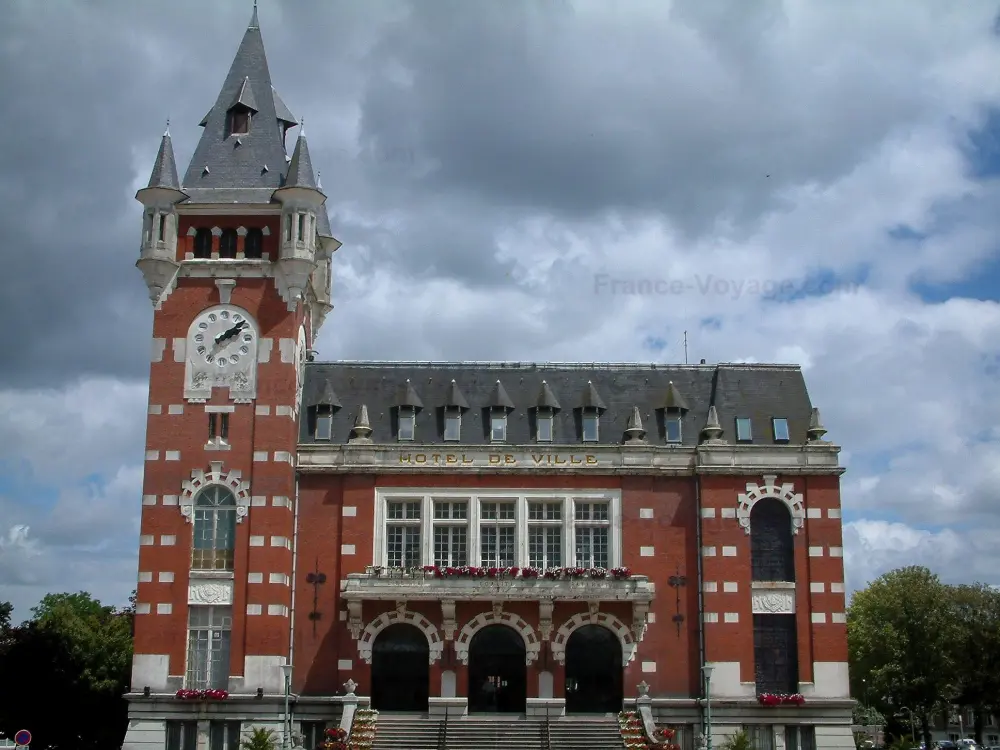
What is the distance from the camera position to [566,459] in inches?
2132

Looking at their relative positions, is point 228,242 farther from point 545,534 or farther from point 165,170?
point 545,534

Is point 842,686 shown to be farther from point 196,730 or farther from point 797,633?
point 196,730

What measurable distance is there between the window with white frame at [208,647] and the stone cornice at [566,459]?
7423 mm

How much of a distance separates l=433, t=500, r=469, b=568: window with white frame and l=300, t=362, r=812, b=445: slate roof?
3.06m

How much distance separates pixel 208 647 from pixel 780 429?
27.0m

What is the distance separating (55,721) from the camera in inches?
2594

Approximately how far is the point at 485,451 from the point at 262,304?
1190cm

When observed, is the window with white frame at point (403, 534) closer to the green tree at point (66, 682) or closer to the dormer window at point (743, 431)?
the dormer window at point (743, 431)

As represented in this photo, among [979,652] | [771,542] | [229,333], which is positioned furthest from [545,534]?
[979,652]

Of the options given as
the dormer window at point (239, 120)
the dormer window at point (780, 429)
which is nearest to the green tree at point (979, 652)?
the dormer window at point (780, 429)

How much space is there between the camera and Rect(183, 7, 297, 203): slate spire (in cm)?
5503

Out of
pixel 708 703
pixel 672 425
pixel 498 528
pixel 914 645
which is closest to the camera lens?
pixel 708 703

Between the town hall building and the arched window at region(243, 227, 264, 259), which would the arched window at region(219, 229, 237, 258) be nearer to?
the town hall building

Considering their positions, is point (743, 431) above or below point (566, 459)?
above
